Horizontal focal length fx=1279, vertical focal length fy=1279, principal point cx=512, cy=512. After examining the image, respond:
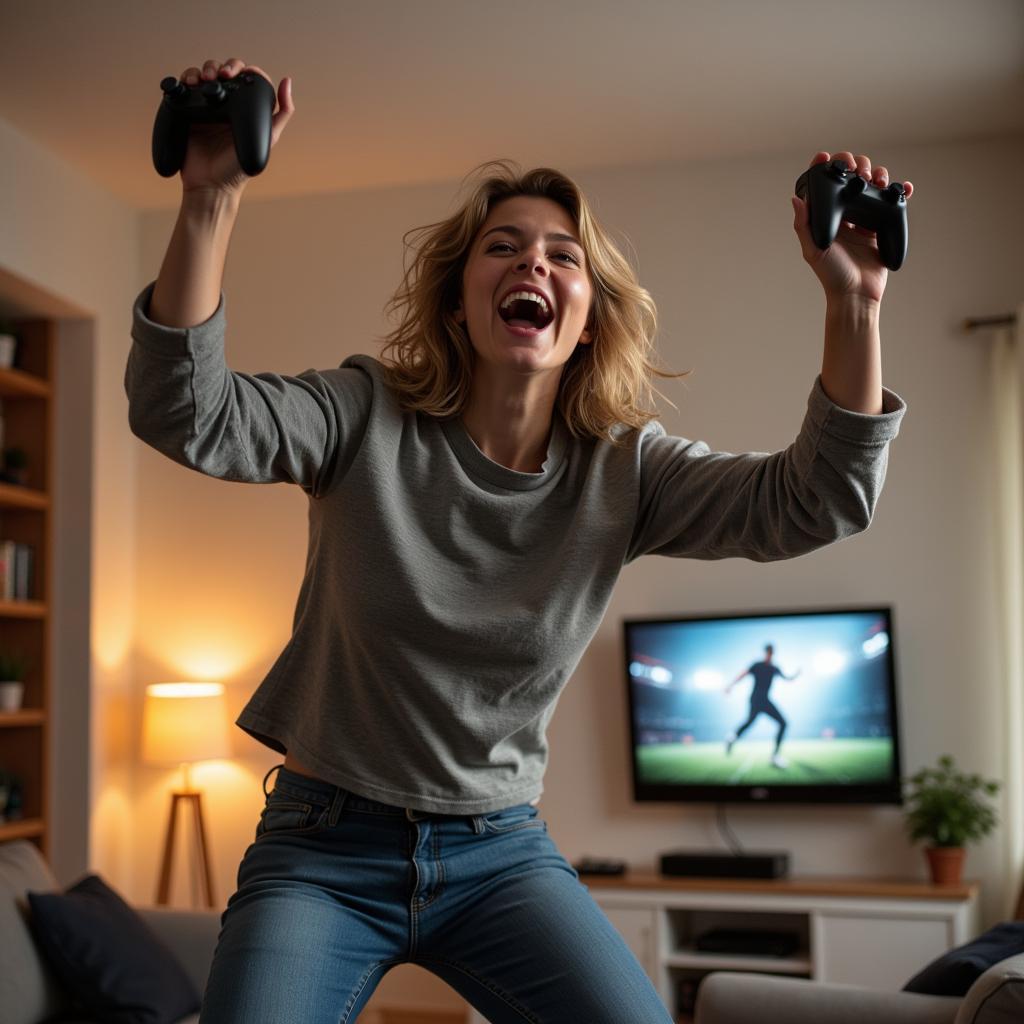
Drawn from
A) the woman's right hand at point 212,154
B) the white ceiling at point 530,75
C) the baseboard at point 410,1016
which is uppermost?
the white ceiling at point 530,75

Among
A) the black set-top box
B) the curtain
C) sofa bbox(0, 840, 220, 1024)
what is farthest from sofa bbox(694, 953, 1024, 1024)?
the curtain

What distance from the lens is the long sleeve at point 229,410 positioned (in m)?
1.17

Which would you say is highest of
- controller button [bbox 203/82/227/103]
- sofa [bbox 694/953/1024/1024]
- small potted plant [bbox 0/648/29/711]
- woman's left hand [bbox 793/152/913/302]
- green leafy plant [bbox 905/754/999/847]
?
controller button [bbox 203/82/227/103]

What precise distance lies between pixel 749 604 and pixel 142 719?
8.44ft

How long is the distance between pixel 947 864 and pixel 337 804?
333cm

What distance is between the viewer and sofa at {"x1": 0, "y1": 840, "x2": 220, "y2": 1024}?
2971mm

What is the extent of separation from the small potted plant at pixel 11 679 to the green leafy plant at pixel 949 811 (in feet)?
10.8

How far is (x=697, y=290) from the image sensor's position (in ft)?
16.5

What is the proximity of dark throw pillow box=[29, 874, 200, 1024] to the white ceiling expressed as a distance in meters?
2.66

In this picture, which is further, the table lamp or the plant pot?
the table lamp

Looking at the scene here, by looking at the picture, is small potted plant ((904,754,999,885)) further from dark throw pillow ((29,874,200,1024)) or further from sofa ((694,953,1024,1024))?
dark throw pillow ((29,874,200,1024))

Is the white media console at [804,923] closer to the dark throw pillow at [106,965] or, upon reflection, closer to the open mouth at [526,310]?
the dark throw pillow at [106,965]

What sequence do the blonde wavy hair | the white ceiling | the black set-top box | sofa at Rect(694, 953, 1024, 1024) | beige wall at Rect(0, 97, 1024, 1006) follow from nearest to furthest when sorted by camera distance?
the blonde wavy hair → sofa at Rect(694, 953, 1024, 1024) → the white ceiling → the black set-top box → beige wall at Rect(0, 97, 1024, 1006)

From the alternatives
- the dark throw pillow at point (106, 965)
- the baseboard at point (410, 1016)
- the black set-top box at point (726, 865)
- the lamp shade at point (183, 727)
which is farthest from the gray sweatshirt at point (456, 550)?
the baseboard at point (410, 1016)
